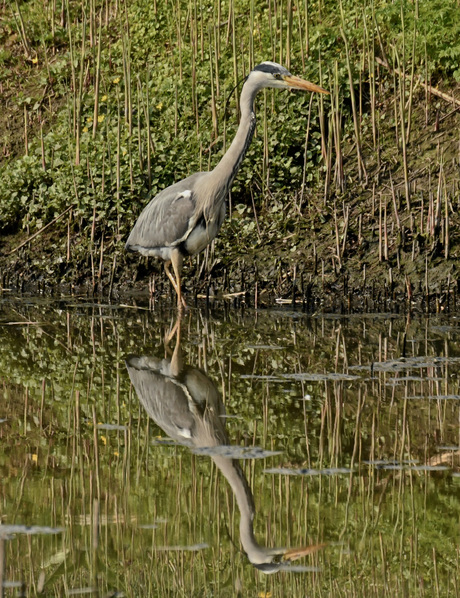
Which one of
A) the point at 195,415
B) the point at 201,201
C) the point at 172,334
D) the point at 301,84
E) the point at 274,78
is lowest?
the point at 195,415

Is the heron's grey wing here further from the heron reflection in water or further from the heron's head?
the heron reflection in water

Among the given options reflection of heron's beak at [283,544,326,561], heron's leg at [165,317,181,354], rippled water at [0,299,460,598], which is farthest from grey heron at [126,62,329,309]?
reflection of heron's beak at [283,544,326,561]

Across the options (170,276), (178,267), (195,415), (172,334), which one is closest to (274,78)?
(178,267)

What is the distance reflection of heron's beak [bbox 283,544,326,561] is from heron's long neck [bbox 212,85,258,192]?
249 inches

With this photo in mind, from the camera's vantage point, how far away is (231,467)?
4645 millimetres

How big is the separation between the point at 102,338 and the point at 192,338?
0.74m

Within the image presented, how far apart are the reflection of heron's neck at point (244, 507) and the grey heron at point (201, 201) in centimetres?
517

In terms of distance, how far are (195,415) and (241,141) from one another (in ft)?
15.0

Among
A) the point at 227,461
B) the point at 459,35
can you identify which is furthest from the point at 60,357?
the point at 459,35

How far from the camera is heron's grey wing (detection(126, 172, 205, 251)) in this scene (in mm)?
9891

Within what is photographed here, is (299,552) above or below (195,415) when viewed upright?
below

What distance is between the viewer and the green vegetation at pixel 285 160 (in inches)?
408

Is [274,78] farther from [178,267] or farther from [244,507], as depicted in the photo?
[244,507]

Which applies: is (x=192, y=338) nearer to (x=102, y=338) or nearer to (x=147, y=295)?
(x=102, y=338)
